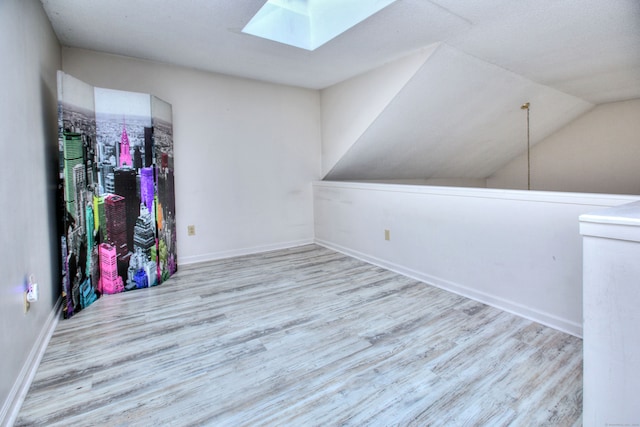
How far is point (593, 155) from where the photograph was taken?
5.02 m

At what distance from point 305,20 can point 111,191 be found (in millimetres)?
2214

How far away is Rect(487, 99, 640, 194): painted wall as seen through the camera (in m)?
4.68

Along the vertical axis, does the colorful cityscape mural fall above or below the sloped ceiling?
below

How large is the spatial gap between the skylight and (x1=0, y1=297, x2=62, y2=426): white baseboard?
8.12 ft

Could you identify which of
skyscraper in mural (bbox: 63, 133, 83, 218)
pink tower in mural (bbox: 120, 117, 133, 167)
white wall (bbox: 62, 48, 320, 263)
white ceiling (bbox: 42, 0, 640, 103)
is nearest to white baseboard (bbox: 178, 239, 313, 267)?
white wall (bbox: 62, 48, 320, 263)

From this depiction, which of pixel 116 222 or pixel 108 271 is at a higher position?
pixel 116 222

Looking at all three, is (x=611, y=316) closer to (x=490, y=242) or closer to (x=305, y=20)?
(x=490, y=242)

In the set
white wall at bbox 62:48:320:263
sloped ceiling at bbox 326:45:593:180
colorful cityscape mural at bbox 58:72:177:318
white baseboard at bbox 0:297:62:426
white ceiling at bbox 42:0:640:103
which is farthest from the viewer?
white wall at bbox 62:48:320:263

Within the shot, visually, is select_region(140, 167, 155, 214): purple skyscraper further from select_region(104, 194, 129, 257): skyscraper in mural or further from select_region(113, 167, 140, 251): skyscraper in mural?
select_region(104, 194, 129, 257): skyscraper in mural

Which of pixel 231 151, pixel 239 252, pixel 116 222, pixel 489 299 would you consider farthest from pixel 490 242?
pixel 116 222

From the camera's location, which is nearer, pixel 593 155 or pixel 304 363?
pixel 304 363

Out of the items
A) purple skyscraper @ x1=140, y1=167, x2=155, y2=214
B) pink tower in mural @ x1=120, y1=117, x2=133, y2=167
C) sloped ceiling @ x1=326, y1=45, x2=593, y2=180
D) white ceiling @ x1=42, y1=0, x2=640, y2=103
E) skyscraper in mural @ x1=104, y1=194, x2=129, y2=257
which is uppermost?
white ceiling @ x1=42, y1=0, x2=640, y2=103

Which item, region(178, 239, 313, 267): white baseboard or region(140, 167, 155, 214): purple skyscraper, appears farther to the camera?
region(178, 239, 313, 267): white baseboard

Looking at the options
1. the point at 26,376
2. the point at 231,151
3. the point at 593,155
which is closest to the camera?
the point at 26,376
